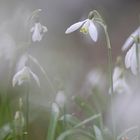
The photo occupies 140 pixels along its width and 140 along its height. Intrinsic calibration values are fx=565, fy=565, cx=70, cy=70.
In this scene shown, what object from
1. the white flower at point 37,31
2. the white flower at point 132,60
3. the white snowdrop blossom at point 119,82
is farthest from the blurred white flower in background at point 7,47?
the white flower at point 132,60

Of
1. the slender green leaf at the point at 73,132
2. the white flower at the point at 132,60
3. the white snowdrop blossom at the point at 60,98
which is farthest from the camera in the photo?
the white snowdrop blossom at the point at 60,98

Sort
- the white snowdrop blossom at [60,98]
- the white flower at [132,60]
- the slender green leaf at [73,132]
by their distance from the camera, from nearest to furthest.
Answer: the white flower at [132,60]
the slender green leaf at [73,132]
the white snowdrop blossom at [60,98]

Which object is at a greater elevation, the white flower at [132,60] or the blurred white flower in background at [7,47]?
the blurred white flower in background at [7,47]

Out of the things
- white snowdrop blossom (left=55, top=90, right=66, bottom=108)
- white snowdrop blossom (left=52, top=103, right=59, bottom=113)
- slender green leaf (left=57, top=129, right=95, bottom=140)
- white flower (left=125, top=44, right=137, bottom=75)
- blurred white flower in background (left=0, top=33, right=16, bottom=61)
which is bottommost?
slender green leaf (left=57, top=129, right=95, bottom=140)

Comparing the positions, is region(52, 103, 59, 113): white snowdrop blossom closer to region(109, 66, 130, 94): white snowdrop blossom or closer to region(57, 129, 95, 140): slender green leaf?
region(57, 129, 95, 140): slender green leaf

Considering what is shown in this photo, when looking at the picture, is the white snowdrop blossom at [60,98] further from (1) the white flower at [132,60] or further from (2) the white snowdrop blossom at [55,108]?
(1) the white flower at [132,60]

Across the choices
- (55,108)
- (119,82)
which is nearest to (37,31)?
(55,108)

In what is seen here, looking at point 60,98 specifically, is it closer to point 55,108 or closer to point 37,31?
point 55,108

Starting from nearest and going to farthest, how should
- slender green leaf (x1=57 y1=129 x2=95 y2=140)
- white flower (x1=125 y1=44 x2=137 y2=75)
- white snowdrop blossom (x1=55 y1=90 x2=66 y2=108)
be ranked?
white flower (x1=125 y1=44 x2=137 y2=75) < slender green leaf (x1=57 y1=129 x2=95 y2=140) < white snowdrop blossom (x1=55 y1=90 x2=66 y2=108)

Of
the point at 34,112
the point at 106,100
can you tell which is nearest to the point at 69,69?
the point at 106,100

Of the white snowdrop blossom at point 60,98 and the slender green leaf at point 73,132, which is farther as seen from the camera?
the white snowdrop blossom at point 60,98

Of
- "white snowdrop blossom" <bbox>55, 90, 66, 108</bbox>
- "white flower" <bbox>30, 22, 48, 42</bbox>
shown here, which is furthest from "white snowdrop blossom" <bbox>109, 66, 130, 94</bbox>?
"white flower" <bbox>30, 22, 48, 42</bbox>
